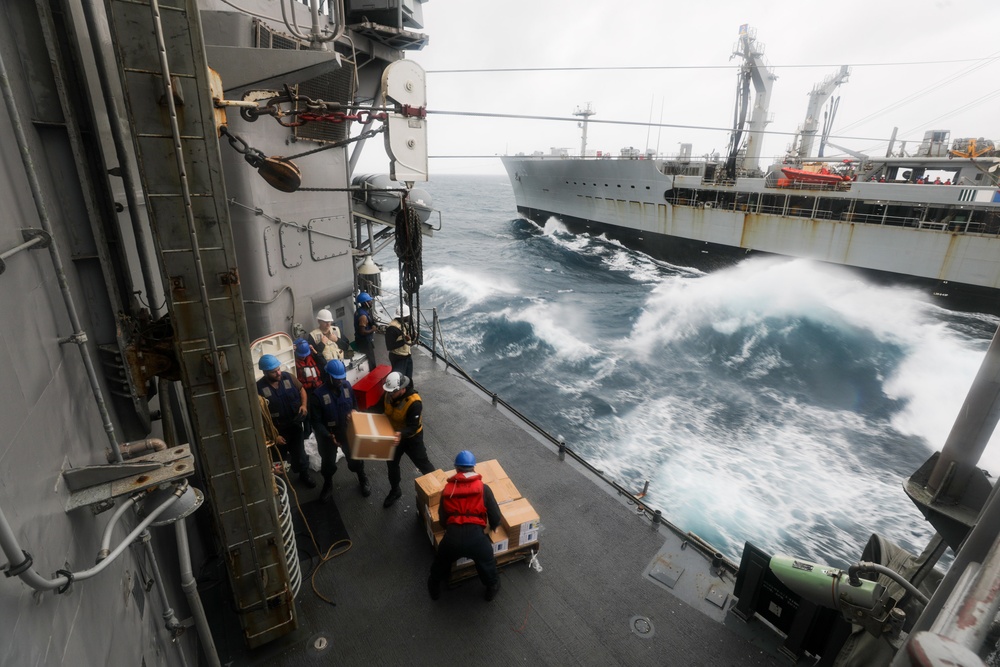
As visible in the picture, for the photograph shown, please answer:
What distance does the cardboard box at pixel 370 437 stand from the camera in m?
5.69

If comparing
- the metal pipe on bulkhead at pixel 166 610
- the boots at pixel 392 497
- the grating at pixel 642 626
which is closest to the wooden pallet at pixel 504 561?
the grating at pixel 642 626

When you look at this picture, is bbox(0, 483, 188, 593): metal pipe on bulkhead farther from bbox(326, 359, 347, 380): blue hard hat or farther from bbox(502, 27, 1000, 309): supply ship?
bbox(502, 27, 1000, 309): supply ship

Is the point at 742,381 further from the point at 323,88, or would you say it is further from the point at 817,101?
the point at 817,101

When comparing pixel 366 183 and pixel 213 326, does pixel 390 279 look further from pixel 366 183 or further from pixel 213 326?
pixel 213 326

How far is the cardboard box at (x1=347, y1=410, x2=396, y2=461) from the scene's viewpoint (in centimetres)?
569

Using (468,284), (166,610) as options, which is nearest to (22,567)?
(166,610)

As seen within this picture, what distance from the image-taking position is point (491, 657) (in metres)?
4.49

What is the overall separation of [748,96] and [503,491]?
36974 millimetres

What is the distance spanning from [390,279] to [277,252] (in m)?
18.7

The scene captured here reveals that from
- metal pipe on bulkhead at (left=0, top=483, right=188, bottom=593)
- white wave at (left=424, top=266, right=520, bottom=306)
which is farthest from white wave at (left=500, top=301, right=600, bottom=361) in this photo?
metal pipe on bulkhead at (left=0, top=483, right=188, bottom=593)

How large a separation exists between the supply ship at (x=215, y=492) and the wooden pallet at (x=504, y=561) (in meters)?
0.07

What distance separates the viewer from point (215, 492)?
3.73 meters

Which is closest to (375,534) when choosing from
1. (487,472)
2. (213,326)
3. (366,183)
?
(487,472)

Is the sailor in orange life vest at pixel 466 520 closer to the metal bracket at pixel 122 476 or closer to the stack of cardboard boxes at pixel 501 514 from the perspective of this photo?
the stack of cardboard boxes at pixel 501 514
